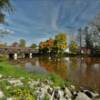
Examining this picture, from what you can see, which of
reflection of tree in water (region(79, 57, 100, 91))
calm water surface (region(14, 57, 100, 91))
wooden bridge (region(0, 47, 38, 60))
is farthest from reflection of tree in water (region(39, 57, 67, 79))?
wooden bridge (region(0, 47, 38, 60))

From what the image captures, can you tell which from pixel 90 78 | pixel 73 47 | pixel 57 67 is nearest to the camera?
pixel 90 78

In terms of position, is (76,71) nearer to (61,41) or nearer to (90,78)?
(90,78)

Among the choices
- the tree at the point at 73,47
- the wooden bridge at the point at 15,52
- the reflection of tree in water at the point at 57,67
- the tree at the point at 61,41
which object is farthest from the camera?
the tree at the point at 73,47

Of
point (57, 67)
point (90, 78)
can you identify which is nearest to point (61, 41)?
point (57, 67)

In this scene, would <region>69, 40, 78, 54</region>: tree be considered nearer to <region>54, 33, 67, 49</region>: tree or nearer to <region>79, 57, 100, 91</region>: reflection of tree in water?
Answer: <region>54, 33, 67, 49</region>: tree

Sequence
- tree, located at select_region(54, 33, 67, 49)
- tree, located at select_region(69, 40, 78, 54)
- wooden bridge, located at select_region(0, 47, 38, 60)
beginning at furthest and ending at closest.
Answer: tree, located at select_region(69, 40, 78, 54) → tree, located at select_region(54, 33, 67, 49) → wooden bridge, located at select_region(0, 47, 38, 60)

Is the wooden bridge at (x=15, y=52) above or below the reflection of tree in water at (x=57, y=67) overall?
above

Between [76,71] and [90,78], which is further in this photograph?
[76,71]

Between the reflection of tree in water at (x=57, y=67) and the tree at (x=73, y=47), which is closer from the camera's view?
the reflection of tree in water at (x=57, y=67)

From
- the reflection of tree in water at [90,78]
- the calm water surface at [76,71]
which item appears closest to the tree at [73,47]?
the calm water surface at [76,71]

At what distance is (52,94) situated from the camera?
13922 millimetres

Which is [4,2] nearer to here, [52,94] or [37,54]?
[52,94]

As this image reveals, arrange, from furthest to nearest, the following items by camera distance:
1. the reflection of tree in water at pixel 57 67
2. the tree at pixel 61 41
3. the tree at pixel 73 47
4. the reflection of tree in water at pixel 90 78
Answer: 1. the tree at pixel 73 47
2. the tree at pixel 61 41
3. the reflection of tree in water at pixel 57 67
4. the reflection of tree in water at pixel 90 78

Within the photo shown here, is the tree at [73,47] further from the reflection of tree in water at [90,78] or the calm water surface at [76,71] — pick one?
the reflection of tree in water at [90,78]
